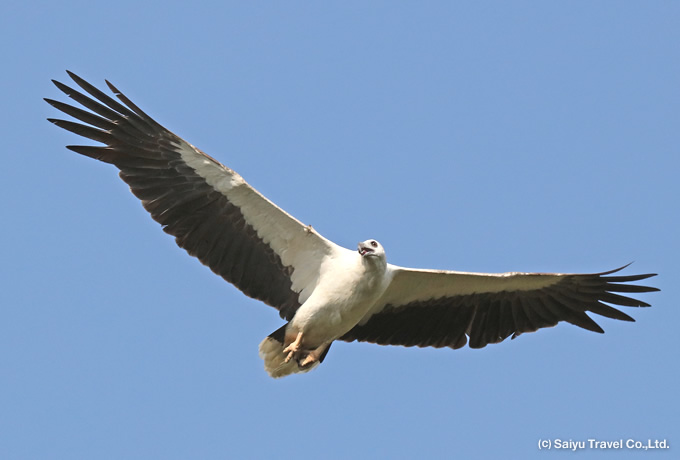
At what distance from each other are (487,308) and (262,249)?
3187mm

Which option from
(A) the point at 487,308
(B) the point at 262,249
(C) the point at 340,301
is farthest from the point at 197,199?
(A) the point at 487,308

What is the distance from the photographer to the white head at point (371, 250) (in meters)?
16.1

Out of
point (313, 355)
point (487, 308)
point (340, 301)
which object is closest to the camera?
point (340, 301)

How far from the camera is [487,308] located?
17.8 metres

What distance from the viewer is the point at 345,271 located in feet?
54.2

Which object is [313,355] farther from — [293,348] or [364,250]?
[364,250]

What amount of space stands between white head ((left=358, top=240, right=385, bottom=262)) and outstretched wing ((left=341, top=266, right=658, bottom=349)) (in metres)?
1.28

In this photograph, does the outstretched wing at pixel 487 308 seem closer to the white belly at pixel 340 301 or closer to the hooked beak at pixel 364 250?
the white belly at pixel 340 301

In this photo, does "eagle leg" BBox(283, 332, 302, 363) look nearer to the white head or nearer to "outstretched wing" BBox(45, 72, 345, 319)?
"outstretched wing" BBox(45, 72, 345, 319)

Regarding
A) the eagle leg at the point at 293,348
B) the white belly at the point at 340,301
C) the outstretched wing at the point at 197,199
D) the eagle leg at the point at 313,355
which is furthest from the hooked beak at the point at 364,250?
the eagle leg at the point at 313,355

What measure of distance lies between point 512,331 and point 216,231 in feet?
13.9

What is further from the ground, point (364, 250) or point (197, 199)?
point (197, 199)

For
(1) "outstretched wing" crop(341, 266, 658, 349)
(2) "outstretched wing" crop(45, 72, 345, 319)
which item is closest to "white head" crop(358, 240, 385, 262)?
(2) "outstretched wing" crop(45, 72, 345, 319)

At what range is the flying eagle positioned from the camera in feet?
54.2
